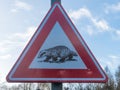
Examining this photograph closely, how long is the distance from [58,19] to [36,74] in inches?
29.9

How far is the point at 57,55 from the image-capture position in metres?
4.54

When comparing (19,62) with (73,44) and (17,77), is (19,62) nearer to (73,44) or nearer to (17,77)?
(17,77)

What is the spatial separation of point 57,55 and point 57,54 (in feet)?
0.04

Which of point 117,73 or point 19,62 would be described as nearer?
point 19,62

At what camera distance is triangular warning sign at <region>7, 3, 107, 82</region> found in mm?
4543

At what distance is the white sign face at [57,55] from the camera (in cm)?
455

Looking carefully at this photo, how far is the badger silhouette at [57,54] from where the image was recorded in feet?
14.9

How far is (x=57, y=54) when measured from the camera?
4531 millimetres

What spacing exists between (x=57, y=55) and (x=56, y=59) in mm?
52

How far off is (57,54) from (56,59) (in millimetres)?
64

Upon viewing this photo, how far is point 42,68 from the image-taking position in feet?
15.0

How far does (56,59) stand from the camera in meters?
4.55

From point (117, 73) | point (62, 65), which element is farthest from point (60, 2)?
point (117, 73)

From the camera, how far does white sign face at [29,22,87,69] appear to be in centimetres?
455
